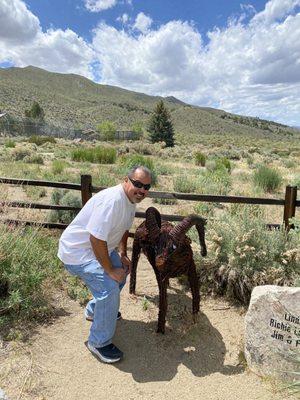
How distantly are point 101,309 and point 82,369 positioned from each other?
1.83 feet

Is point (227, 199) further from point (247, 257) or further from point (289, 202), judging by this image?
point (247, 257)

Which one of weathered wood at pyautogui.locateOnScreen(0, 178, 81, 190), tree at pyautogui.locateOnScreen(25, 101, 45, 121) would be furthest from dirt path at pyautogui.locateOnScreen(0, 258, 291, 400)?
tree at pyautogui.locateOnScreen(25, 101, 45, 121)

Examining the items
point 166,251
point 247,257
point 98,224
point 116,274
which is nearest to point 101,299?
point 116,274

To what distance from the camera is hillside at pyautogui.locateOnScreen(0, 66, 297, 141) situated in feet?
223

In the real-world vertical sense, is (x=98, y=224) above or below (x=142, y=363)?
above

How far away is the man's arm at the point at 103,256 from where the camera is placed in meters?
3.51

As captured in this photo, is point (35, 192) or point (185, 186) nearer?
point (35, 192)

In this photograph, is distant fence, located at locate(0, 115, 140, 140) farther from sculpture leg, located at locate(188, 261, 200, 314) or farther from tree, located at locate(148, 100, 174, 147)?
sculpture leg, located at locate(188, 261, 200, 314)

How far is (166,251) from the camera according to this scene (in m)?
3.99

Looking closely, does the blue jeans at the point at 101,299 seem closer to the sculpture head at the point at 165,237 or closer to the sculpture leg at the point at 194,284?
the sculpture head at the point at 165,237

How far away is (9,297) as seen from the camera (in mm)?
4340

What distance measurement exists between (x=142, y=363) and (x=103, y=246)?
47.0 inches

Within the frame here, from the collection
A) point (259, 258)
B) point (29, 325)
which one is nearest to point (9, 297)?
point (29, 325)

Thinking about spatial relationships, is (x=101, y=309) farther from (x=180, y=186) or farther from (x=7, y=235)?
(x=180, y=186)
